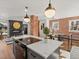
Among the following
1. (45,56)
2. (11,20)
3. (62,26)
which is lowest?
(45,56)

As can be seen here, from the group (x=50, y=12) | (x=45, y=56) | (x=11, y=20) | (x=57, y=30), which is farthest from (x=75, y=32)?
(x=45, y=56)

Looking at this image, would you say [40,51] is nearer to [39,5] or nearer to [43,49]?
[43,49]

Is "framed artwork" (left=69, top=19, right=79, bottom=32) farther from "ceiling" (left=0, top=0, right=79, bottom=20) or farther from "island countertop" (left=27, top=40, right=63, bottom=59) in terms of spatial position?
"island countertop" (left=27, top=40, right=63, bottom=59)

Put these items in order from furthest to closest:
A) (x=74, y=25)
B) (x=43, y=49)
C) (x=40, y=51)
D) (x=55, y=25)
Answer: (x=55, y=25) < (x=74, y=25) < (x=43, y=49) < (x=40, y=51)

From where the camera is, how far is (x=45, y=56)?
137 centimetres

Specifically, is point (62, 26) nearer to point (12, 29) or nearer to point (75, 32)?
point (75, 32)

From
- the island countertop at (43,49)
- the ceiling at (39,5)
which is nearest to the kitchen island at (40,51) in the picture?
the island countertop at (43,49)

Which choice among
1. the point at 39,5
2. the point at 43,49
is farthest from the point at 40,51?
the point at 39,5

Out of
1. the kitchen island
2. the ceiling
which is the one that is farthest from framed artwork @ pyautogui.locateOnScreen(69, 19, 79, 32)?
the kitchen island

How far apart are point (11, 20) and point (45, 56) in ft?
31.4

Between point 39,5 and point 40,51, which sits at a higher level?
point 39,5

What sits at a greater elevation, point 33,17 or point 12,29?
point 33,17

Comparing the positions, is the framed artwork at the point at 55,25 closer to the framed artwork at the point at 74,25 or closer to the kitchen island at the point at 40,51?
the framed artwork at the point at 74,25

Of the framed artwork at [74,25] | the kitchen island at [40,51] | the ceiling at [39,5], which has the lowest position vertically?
the kitchen island at [40,51]
